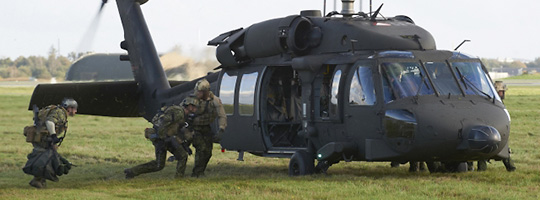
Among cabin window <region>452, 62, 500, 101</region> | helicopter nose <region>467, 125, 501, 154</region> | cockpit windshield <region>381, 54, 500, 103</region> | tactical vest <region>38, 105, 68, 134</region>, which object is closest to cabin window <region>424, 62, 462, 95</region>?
cockpit windshield <region>381, 54, 500, 103</region>

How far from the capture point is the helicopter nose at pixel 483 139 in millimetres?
12094

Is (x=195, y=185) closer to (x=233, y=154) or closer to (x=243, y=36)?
(x=243, y=36)

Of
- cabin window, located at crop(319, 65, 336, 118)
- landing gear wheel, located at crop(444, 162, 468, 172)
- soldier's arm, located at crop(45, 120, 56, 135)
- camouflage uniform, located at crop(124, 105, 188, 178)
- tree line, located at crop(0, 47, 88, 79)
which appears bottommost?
tree line, located at crop(0, 47, 88, 79)

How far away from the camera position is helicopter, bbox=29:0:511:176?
12.5 metres

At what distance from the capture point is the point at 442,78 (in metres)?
13.1

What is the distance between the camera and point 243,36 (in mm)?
15820

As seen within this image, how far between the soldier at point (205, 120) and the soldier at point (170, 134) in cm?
14

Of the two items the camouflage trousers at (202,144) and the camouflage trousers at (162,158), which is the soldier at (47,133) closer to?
the camouflage trousers at (162,158)

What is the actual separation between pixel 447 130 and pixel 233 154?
9.48 metres

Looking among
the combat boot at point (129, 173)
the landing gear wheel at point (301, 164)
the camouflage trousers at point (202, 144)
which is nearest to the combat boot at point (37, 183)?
the combat boot at point (129, 173)

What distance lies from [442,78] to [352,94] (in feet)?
4.37

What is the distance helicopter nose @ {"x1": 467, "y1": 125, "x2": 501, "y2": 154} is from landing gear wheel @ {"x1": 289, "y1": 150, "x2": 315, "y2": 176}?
283 centimetres

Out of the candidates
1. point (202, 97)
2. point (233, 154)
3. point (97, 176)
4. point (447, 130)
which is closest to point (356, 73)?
point (447, 130)

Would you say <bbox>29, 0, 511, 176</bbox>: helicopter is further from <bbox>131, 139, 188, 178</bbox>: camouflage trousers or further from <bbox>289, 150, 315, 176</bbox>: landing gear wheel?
<bbox>131, 139, 188, 178</bbox>: camouflage trousers
